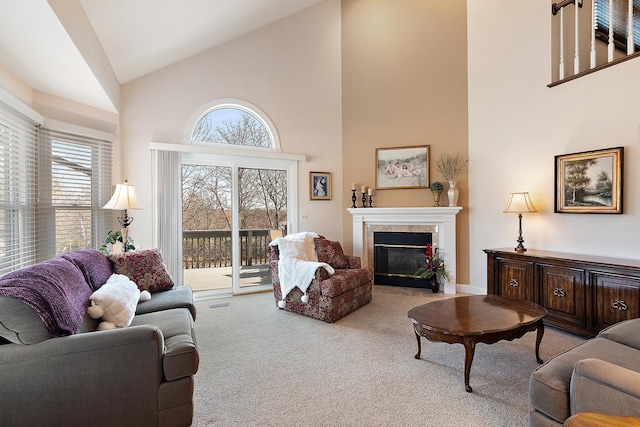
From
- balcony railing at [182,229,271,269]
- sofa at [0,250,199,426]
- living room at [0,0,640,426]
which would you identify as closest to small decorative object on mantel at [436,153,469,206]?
living room at [0,0,640,426]

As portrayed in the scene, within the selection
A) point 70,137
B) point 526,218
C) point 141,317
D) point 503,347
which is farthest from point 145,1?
point 526,218

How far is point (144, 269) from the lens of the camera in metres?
3.08

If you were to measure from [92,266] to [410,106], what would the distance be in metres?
4.81

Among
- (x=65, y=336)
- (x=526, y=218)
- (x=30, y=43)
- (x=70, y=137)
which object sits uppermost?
(x=30, y=43)

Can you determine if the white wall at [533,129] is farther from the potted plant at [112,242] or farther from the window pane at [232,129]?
the potted plant at [112,242]

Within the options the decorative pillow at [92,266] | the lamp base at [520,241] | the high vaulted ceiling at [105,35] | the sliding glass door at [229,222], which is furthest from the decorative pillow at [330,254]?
the high vaulted ceiling at [105,35]

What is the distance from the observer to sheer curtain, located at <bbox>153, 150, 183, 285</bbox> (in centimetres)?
427

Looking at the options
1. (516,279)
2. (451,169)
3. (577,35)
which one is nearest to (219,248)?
(451,169)

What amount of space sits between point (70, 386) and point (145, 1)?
3.21 m

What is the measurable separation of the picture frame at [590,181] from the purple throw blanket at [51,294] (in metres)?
4.68

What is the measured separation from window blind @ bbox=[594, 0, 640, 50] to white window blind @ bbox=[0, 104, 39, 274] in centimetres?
656

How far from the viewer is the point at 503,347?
9.31 feet

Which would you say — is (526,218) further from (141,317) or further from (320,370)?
(141,317)

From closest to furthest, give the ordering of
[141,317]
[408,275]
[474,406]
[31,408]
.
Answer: [31,408]
[474,406]
[141,317]
[408,275]
